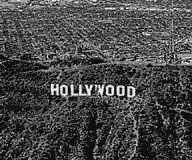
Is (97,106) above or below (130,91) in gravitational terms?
below

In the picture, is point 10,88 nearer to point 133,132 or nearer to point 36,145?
point 36,145

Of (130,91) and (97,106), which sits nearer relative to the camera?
(97,106)

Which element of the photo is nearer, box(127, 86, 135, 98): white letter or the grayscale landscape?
the grayscale landscape

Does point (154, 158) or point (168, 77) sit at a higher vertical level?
point (168, 77)

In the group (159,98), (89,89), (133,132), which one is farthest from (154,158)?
(89,89)

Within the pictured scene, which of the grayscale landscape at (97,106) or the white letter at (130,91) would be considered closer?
the grayscale landscape at (97,106)

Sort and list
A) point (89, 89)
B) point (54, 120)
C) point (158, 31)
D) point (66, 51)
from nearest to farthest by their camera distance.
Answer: point (54, 120) → point (89, 89) → point (66, 51) → point (158, 31)

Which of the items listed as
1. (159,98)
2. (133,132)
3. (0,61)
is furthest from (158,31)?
(133,132)

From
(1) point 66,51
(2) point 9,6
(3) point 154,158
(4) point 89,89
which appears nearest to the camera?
(3) point 154,158

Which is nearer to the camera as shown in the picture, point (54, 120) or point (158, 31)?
point (54, 120)
